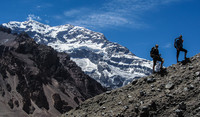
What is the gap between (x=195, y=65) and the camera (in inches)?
720

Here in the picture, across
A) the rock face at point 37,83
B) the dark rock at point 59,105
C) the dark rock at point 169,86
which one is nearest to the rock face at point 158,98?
the dark rock at point 169,86

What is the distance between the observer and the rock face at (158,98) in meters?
15.1

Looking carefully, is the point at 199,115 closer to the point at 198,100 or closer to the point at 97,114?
the point at 198,100

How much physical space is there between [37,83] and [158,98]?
117917 mm

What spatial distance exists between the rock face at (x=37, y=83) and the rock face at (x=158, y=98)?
87974mm

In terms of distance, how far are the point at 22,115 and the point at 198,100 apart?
101 m

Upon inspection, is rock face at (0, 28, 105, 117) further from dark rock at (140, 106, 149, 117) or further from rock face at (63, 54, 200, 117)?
dark rock at (140, 106, 149, 117)

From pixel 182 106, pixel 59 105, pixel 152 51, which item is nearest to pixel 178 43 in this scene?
pixel 152 51

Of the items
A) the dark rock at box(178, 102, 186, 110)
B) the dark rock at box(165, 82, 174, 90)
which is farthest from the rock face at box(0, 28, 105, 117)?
the dark rock at box(178, 102, 186, 110)

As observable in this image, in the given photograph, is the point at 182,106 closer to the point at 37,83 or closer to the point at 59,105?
the point at 59,105

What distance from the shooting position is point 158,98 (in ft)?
53.7

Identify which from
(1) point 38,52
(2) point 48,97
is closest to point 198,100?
(2) point 48,97

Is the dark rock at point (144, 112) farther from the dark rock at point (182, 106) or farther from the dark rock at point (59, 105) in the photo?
the dark rock at point (59, 105)

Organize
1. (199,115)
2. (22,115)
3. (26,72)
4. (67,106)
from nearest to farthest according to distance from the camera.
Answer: (199,115), (22,115), (67,106), (26,72)
